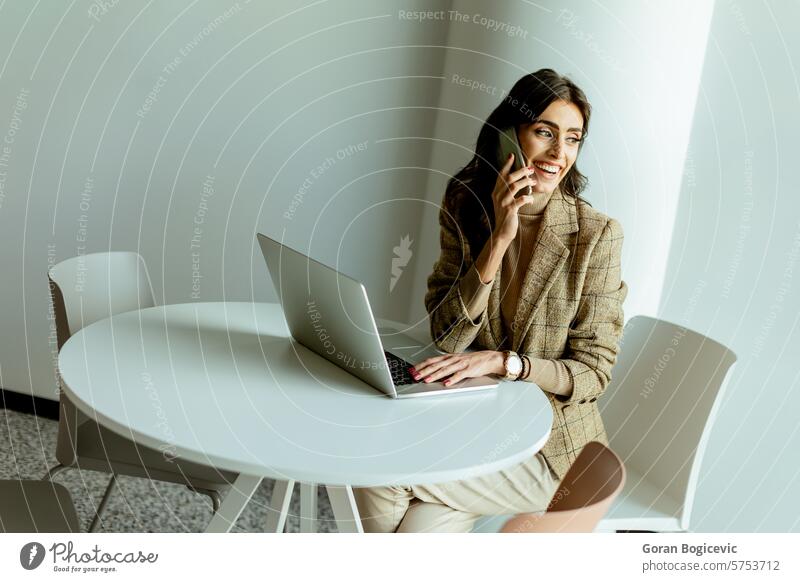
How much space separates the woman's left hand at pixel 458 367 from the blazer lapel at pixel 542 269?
154mm

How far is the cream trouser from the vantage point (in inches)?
62.9

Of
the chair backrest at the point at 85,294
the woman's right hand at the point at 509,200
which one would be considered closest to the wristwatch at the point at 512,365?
the woman's right hand at the point at 509,200

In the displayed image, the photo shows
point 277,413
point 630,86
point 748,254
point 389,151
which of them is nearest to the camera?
Answer: point 277,413

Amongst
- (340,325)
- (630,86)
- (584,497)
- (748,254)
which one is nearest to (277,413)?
(340,325)

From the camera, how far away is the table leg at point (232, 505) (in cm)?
147

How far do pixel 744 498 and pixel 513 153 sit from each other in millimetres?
1033

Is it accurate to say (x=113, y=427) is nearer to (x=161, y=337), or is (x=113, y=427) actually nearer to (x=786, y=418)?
(x=161, y=337)

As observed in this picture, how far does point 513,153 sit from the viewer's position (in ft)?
6.15

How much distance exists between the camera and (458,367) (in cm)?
156

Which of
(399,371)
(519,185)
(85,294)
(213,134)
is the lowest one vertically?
(85,294)

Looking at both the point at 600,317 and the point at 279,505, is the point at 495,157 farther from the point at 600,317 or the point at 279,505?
the point at 279,505

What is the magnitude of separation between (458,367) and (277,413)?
367 millimetres

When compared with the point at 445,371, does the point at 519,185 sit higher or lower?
higher
